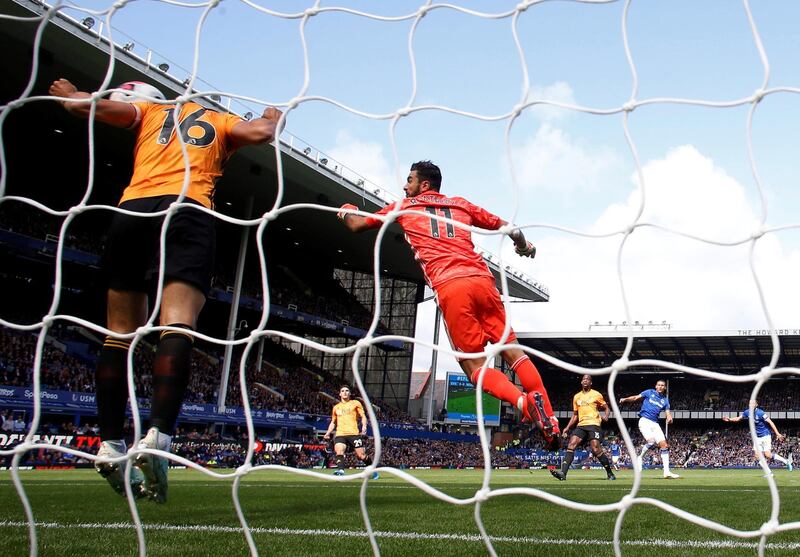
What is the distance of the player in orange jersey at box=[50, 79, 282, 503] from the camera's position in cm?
298

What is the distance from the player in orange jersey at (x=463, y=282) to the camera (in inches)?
178

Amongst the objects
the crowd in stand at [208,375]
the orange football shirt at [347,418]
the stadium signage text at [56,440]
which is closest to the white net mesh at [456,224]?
the orange football shirt at [347,418]

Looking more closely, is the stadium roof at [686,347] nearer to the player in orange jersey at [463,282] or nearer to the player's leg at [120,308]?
the player in orange jersey at [463,282]

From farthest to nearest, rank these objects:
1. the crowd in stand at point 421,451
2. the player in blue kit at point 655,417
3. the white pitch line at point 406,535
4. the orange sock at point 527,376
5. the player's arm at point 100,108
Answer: the crowd in stand at point 421,451 < the player in blue kit at point 655,417 < the orange sock at point 527,376 < the player's arm at point 100,108 < the white pitch line at point 406,535

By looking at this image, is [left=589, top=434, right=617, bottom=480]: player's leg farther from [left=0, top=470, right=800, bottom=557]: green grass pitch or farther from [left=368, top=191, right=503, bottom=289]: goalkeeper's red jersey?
[left=368, top=191, right=503, bottom=289]: goalkeeper's red jersey

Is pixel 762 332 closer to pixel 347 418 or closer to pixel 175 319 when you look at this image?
pixel 347 418

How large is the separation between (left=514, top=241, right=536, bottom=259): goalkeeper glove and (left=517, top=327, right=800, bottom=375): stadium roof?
34.0m

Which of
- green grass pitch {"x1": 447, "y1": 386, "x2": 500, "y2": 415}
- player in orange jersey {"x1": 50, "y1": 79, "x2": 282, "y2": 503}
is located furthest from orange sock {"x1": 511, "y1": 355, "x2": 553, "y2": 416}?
green grass pitch {"x1": 447, "y1": 386, "x2": 500, "y2": 415}

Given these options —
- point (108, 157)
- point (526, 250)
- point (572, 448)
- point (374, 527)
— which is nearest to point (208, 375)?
point (108, 157)

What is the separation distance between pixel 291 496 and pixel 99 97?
381 centimetres

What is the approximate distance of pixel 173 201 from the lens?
10.5 ft

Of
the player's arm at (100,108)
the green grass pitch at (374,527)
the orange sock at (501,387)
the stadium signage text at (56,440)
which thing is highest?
the player's arm at (100,108)

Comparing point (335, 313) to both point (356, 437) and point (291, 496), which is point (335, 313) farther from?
point (291, 496)

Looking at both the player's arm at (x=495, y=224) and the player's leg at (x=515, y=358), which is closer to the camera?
the player's arm at (x=495, y=224)
